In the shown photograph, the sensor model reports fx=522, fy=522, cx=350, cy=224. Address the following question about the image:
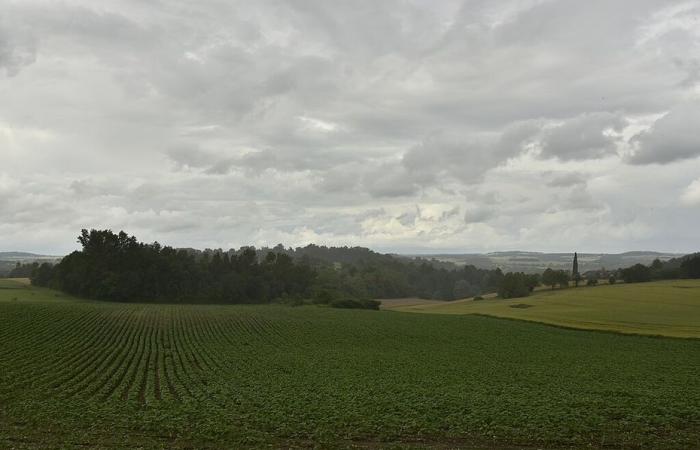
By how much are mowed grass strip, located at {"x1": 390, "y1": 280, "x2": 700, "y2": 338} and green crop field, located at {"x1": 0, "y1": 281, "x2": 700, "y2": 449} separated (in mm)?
6662

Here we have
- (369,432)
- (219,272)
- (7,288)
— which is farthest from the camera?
(219,272)

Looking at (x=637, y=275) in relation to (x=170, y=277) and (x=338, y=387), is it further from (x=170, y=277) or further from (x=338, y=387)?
(x=338, y=387)

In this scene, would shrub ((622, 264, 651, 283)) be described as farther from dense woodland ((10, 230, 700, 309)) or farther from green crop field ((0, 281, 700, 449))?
green crop field ((0, 281, 700, 449))

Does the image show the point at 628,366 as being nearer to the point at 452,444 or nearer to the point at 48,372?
the point at 452,444

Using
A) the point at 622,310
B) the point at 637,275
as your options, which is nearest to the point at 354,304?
the point at 622,310

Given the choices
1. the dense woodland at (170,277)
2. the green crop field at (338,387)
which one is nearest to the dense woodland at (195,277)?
the dense woodland at (170,277)

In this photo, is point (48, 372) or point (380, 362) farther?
point (380, 362)

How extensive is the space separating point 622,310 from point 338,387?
210 feet

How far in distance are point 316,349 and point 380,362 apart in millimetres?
10088

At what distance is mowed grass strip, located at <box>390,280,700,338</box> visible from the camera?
66.0 metres

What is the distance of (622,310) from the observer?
80.0 m

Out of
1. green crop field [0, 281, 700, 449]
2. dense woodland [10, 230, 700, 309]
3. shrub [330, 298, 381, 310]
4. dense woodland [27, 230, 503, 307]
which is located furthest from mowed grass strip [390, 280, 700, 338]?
dense woodland [27, 230, 503, 307]

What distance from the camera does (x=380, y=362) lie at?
44000 millimetres

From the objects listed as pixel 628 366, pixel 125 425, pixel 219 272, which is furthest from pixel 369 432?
pixel 219 272
